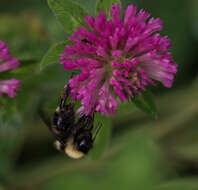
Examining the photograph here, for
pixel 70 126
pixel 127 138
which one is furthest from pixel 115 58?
pixel 127 138

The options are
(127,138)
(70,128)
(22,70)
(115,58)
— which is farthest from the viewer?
(127,138)

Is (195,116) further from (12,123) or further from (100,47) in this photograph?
(100,47)

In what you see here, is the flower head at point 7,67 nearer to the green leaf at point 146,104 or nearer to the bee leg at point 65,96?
the bee leg at point 65,96

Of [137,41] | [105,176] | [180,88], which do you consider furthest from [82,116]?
[180,88]

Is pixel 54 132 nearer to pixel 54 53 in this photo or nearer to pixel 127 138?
pixel 54 53

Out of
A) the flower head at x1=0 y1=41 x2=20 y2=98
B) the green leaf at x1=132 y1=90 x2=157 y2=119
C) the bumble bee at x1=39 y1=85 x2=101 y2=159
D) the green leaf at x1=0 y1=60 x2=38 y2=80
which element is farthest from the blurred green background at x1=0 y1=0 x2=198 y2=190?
the green leaf at x1=132 y1=90 x2=157 y2=119

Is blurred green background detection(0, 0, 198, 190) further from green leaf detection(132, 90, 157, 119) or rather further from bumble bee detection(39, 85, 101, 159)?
green leaf detection(132, 90, 157, 119)
